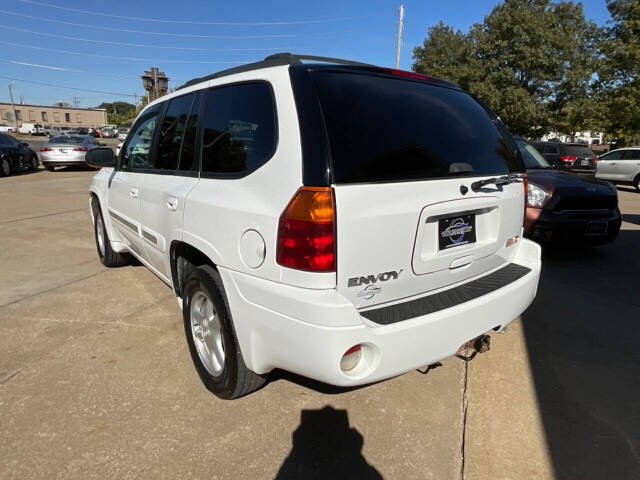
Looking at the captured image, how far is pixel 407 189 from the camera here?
6.30ft

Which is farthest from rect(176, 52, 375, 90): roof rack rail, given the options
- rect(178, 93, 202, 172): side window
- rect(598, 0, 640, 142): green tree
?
rect(598, 0, 640, 142): green tree

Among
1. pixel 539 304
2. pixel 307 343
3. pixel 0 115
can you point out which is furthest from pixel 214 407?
pixel 0 115

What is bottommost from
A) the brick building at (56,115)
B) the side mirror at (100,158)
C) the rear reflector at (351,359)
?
the rear reflector at (351,359)

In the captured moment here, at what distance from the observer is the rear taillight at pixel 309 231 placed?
1726 mm

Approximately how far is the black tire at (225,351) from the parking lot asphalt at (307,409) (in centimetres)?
13

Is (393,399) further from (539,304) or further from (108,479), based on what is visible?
(539,304)

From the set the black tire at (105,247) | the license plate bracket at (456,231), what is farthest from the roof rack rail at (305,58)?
the black tire at (105,247)

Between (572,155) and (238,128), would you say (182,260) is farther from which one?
(572,155)

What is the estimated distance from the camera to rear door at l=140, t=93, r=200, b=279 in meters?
2.55

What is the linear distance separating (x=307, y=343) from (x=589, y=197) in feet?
15.7

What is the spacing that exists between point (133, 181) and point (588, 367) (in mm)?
3640

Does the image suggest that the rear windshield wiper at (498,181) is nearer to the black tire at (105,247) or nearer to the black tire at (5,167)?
the black tire at (105,247)

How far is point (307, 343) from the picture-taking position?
1.76 metres

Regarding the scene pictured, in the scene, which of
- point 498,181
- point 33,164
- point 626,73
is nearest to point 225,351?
point 498,181
